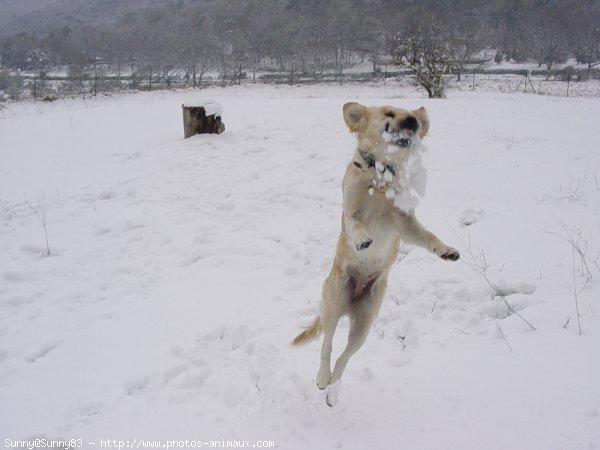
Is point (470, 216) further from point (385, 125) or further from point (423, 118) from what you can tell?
point (385, 125)

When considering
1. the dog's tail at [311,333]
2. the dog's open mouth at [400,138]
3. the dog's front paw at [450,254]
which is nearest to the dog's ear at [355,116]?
the dog's open mouth at [400,138]

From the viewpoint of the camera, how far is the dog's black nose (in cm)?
239

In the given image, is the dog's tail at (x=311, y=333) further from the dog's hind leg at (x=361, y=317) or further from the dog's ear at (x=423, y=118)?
the dog's ear at (x=423, y=118)

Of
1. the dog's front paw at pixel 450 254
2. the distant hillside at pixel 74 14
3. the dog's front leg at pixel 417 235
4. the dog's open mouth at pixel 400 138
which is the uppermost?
the distant hillside at pixel 74 14

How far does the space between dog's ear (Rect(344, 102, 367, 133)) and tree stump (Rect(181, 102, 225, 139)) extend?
8.24 metres

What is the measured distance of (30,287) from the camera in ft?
15.3

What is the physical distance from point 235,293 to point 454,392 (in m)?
2.59

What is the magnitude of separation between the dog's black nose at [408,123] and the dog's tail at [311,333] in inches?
60.0

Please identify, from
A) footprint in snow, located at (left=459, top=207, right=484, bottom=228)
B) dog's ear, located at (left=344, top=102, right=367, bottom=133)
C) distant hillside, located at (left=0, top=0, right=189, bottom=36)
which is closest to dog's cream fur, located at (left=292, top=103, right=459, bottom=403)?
dog's ear, located at (left=344, top=102, right=367, bottom=133)

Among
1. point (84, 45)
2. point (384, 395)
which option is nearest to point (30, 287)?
point (384, 395)

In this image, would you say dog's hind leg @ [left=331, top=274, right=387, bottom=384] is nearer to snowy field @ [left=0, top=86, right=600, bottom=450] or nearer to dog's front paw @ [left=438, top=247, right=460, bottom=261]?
snowy field @ [left=0, top=86, right=600, bottom=450]

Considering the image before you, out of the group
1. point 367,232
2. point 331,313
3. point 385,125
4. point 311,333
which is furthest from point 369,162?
point 311,333

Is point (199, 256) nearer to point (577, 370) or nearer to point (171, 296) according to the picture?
point (171, 296)

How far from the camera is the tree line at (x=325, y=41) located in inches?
2210
